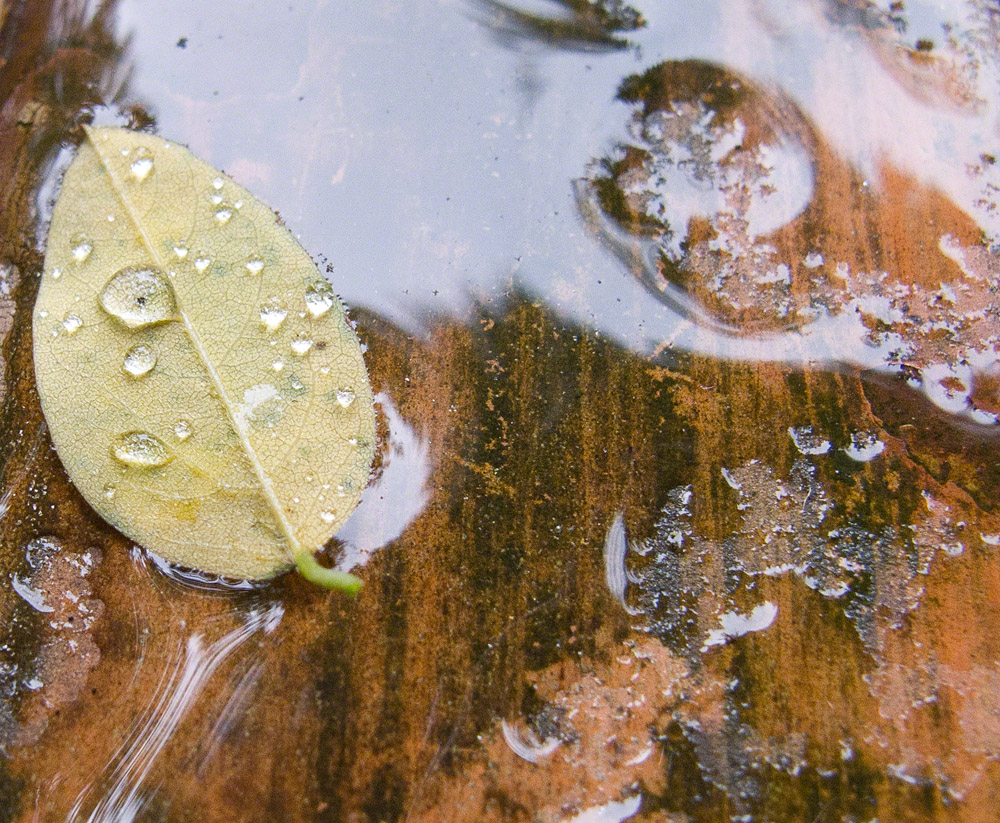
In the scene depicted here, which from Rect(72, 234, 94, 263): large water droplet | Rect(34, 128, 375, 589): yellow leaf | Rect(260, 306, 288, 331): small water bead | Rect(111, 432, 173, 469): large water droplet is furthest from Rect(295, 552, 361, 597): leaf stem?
Rect(72, 234, 94, 263): large water droplet

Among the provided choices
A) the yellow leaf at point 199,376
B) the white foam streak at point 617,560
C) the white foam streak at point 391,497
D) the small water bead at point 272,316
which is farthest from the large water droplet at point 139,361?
the white foam streak at point 617,560

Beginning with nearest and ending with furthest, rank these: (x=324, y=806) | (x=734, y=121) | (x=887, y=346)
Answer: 1. (x=324, y=806)
2. (x=887, y=346)
3. (x=734, y=121)

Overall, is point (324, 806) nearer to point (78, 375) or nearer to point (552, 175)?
point (78, 375)

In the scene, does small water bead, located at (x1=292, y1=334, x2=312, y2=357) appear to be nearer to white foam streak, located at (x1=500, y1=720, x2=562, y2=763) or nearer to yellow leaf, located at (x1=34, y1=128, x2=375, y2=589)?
yellow leaf, located at (x1=34, y1=128, x2=375, y2=589)

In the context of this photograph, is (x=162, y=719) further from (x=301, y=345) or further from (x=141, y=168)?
(x=141, y=168)

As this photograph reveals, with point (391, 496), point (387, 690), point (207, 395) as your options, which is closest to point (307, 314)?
point (207, 395)

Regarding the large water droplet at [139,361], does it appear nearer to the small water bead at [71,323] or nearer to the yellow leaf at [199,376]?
the yellow leaf at [199,376]
